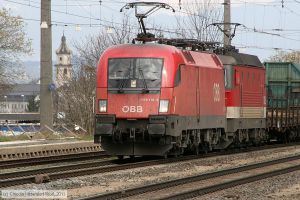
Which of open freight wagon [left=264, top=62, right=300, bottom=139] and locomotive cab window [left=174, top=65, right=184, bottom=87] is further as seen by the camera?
open freight wagon [left=264, top=62, right=300, bottom=139]

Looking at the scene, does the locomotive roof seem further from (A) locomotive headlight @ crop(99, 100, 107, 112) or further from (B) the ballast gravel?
(A) locomotive headlight @ crop(99, 100, 107, 112)

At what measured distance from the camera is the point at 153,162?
19734 millimetres

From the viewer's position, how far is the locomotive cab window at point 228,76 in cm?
2421

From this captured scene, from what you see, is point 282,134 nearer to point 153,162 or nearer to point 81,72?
point 153,162

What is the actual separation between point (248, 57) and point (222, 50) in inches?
70.1

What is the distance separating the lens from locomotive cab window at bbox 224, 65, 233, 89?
24209 mm

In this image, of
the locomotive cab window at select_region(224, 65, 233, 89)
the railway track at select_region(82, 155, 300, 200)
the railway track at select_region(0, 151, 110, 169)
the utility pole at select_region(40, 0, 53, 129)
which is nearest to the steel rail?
the railway track at select_region(82, 155, 300, 200)

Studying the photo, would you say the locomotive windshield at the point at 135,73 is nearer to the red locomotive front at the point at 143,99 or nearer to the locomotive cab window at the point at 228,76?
the red locomotive front at the point at 143,99

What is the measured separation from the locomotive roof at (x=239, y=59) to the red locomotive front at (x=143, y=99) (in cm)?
373

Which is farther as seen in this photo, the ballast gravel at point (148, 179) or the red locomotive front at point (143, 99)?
the red locomotive front at point (143, 99)

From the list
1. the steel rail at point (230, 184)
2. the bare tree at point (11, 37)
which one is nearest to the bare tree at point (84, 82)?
the bare tree at point (11, 37)

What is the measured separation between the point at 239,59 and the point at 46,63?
414 inches

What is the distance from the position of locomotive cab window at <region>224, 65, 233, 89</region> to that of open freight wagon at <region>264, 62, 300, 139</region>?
6804mm

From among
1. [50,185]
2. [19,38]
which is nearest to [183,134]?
[50,185]
